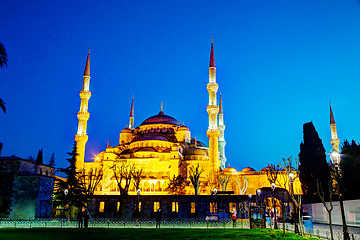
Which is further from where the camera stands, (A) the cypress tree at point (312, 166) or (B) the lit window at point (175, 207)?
(A) the cypress tree at point (312, 166)

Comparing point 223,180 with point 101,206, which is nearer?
point 101,206

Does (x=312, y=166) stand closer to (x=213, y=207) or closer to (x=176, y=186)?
(x=213, y=207)

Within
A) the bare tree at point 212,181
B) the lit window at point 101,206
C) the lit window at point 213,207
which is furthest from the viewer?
the bare tree at point 212,181

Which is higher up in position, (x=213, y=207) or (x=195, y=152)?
(x=195, y=152)

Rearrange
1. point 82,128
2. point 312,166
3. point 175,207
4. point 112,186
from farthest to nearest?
point 82,128 → point 112,186 → point 312,166 → point 175,207

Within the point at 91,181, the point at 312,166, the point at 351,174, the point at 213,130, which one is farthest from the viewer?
the point at 213,130

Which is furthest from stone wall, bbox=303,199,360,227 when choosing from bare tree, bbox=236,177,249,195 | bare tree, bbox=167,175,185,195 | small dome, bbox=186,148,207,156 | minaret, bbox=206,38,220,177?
small dome, bbox=186,148,207,156

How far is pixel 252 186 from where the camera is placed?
4588 centimetres

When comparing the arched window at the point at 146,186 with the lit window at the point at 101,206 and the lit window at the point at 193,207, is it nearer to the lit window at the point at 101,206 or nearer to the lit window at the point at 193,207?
the lit window at the point at 101,206

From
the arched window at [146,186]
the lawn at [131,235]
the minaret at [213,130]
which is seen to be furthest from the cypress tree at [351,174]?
the arched window at [146,186]

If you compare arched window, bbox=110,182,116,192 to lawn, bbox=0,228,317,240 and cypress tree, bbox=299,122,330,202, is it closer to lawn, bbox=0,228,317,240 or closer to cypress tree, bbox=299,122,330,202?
cypress tree, bbox=299,122,330,202

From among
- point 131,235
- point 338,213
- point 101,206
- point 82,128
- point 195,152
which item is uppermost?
point 82,128

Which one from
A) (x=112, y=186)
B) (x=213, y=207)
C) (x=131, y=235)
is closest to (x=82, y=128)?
(x=112, y=186)

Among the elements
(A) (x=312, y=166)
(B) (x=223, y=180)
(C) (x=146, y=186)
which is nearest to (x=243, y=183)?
(B) (x=223, y=180)
